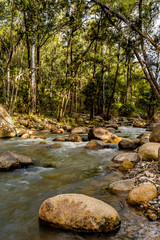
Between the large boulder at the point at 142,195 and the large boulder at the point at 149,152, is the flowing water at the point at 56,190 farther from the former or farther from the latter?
the large boulder at the point at 149,152

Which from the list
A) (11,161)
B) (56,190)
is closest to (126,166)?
(56,190)

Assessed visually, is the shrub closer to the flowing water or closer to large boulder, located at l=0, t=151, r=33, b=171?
the flowing water

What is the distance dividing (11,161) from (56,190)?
184 centimetres

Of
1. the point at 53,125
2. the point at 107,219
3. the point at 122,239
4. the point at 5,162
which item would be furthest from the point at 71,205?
the point at 53,125

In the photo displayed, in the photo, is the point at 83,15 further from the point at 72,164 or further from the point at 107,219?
the point at 107,219

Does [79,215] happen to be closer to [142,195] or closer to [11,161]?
[142,195]

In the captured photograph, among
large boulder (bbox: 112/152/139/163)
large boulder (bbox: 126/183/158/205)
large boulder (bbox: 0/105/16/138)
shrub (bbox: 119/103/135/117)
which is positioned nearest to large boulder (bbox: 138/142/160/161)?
large boulder (bbox: 112/152/139/163)

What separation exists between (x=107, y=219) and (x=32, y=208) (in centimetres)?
134

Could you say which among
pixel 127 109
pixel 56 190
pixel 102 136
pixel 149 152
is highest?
pixel 127 109

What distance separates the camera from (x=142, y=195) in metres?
3.16

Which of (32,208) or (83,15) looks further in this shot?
(83,15)

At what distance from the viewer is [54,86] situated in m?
15.5

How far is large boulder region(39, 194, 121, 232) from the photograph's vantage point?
2.46 m

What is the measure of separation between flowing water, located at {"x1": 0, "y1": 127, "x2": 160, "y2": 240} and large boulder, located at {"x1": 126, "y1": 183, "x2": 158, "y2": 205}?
16cm
